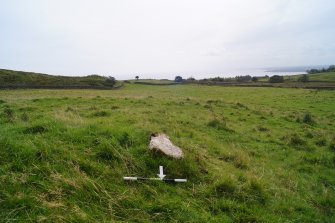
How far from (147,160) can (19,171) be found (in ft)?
9.34

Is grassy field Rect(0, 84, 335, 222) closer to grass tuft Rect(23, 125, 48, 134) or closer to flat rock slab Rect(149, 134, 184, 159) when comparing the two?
grass tuft Rect(23, 125, 48, 134)

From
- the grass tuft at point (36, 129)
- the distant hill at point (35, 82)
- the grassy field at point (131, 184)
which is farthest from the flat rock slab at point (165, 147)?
the distant hill at point (35, 82)

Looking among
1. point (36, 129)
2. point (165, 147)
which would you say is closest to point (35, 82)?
point (36, 129)

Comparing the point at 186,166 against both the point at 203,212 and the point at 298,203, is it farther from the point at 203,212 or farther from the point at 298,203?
the point at 298,203

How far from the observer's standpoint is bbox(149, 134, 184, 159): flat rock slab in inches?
282

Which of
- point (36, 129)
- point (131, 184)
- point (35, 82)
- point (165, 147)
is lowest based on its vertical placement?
point (131, 184)

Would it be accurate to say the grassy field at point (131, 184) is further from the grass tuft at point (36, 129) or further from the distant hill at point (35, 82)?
the distant hill at point (35, 82)

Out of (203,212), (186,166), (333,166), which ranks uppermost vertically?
(186,166)

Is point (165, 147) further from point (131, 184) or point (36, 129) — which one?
point (36, 129)

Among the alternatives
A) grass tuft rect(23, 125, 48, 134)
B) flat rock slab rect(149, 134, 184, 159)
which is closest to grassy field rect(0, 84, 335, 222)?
Answer: grass tuft rect(23, 125, 48, 134)

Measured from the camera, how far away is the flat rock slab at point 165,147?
7.16 m

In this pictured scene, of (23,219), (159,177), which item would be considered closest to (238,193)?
(159,177)

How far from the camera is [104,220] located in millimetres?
4805

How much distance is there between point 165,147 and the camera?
7.43m
